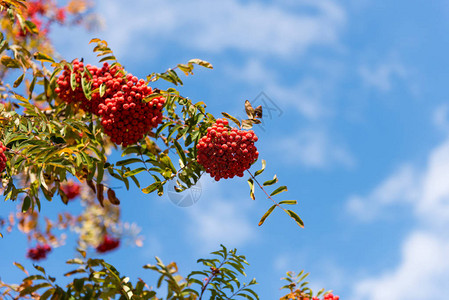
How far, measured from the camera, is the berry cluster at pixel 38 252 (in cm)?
634

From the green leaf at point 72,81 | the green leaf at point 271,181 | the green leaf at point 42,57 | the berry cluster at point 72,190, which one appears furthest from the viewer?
the berry cluster at point 72,190

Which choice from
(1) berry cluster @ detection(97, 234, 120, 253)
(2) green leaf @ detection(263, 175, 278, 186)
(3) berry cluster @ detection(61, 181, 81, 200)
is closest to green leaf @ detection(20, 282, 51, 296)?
(2) green leaf @ detection(263, 175, 278, 186)

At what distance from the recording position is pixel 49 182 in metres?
4.28

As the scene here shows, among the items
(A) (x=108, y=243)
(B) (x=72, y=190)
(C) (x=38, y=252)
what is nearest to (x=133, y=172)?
(A) (x=108, y=243)

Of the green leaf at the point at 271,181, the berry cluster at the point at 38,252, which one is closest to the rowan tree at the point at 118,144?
the green leaf at the point at 271,181

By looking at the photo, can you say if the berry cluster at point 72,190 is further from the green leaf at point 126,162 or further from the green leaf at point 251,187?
the green leaf at point 251,187

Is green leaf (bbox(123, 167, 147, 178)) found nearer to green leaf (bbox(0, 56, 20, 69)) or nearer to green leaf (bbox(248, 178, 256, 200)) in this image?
green leaf (bbox(248, 178, 256, 200))

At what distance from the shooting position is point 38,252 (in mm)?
6348

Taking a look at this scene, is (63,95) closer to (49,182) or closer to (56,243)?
(49,182)

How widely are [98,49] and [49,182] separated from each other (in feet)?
4.20

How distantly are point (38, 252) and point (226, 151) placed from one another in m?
4.03

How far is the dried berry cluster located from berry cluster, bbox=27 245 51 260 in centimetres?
321

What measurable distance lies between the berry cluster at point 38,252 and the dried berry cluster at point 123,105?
3207 mm

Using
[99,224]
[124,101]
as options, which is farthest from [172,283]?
[99,224]
